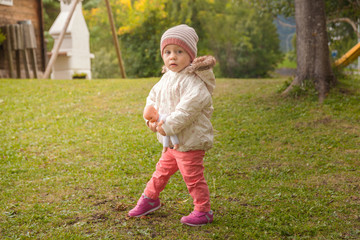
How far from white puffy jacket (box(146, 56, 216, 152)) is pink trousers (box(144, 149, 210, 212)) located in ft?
0.27

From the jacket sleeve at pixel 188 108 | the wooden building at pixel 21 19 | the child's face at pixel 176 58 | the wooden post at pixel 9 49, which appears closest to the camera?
the jacket sleeve at pixel 188 108

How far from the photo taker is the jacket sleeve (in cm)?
Answer: 301

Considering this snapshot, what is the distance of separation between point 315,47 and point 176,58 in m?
4.90

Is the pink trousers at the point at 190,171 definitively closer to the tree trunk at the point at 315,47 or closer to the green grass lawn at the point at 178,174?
the green grass lawn at the point at 178,174

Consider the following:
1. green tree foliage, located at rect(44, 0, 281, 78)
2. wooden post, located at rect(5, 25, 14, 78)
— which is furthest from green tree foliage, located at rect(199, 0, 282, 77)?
wooden post, located at rect(5, 25, 14, 78)

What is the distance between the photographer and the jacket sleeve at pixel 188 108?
→ 9.87 ft

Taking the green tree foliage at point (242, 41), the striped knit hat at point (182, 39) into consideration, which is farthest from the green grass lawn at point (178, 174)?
the green tree foliage at point (242, 41)

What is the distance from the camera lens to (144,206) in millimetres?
3438

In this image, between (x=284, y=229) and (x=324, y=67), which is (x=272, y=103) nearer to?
(x=324, y=67)

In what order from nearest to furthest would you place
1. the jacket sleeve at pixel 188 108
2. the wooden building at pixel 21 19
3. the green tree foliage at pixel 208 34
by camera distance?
1. the jacket sleeve at pixel 188 108
2. the wooden building at pixel 21 19
3. the green tree foliage at pixel 208 34

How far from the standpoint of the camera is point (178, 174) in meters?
4.71

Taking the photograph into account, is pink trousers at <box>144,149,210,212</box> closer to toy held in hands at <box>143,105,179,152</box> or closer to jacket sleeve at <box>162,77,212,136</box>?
toy held in hands at <box>143,105,179,152</box>

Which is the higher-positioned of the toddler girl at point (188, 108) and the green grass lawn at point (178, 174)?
the toddler girl at point (188, 108)

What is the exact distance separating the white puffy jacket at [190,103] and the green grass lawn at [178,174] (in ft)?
2.54
